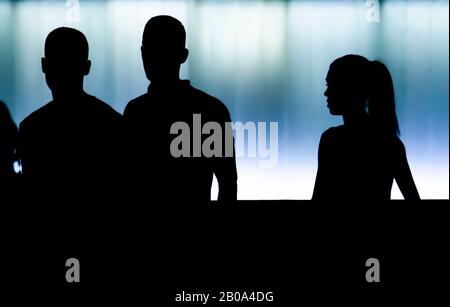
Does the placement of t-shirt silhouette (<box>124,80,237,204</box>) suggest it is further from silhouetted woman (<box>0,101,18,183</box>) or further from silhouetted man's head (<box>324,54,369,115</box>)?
silhouetted woman (<box>0,101,18,183</box>)

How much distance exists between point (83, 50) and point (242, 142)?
1853mm

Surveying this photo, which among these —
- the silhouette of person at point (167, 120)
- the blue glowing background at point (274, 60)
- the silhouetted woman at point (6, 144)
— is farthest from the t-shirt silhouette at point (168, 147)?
the blue glowing background at point (274, 60)

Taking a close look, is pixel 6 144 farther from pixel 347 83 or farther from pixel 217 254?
pixel 347 83

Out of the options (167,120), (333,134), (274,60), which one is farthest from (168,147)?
(274,60)

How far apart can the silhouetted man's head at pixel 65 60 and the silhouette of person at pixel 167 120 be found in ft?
0.59

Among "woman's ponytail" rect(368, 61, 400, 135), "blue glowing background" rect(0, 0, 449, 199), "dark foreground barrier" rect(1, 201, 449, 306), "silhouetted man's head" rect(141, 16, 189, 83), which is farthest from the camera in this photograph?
"blue glowing background" rect(0, 0, 449, 199)

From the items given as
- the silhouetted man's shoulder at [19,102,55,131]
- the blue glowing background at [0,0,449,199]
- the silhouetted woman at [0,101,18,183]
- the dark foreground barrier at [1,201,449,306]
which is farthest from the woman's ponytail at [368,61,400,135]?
the blue glowing background at [0,0,449,199]

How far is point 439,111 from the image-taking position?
12.0 feet

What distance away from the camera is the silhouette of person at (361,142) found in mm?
1727

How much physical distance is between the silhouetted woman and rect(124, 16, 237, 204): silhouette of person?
2.20 feet

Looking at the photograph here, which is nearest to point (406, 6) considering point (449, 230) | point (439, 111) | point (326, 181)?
point (439, 111)

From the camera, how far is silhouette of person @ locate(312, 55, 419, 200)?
5.66 feet
